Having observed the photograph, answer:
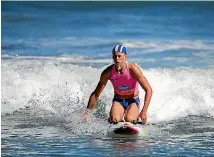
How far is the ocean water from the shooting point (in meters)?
10.1

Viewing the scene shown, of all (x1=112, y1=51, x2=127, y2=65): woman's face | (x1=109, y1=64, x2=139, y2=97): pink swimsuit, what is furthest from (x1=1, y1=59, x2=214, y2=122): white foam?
(x1=112, y1=51, x2=127, y2=65): woman's face

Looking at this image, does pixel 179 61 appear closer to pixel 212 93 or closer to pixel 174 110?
pixel 212 93

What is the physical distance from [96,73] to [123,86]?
5.46 meters

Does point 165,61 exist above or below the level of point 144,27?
below

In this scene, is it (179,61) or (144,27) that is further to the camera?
(144,27)

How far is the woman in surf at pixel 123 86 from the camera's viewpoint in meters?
10.4

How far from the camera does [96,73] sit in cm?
1633

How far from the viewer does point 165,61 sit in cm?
2012

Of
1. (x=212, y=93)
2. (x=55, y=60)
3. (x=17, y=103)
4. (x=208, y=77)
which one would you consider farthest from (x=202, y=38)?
(x=17, y=103)

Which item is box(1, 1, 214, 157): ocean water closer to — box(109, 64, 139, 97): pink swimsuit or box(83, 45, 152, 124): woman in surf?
box(83, 45, 152, 124): woman in surf

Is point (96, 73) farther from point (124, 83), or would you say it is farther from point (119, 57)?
point (119, 57)

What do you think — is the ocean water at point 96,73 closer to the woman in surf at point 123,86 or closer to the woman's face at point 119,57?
the woman in surf at point 123,86

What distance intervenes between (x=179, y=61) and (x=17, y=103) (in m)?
7.02

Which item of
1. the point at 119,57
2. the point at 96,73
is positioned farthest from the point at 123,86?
the point at 96,73
